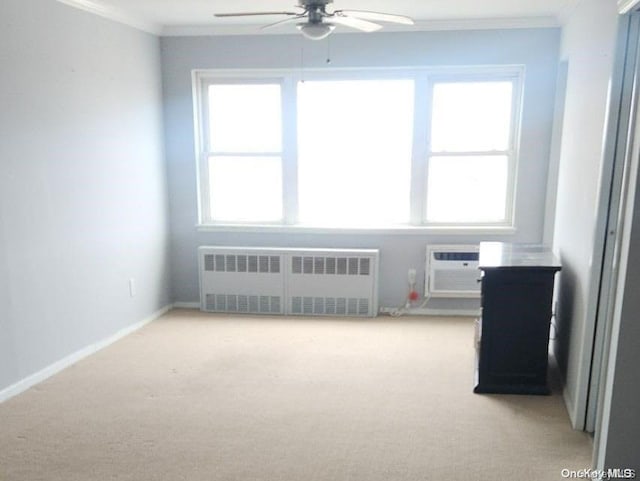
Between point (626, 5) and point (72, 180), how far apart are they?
127 inches

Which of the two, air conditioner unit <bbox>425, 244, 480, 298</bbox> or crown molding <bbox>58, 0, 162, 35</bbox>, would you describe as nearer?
crown molding <bbox>58, 0, 162, 35</bbox>

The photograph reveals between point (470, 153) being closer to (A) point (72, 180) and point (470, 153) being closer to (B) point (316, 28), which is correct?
(B) point (316, 28)

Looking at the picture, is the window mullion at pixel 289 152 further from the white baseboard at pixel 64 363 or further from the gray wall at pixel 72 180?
the white baseboard at pixel 64 363

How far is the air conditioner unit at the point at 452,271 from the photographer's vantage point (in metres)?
4.35

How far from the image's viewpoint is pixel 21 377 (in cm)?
302

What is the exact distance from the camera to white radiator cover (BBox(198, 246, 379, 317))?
4.39 metres

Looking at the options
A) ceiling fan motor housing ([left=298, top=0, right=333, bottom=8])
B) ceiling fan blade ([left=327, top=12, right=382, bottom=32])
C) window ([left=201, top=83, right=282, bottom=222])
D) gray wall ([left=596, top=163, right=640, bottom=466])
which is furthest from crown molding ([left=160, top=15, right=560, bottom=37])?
gray wall ([left=596, top=163, right=640, bottom=466])

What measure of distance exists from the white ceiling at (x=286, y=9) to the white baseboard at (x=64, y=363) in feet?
7.63

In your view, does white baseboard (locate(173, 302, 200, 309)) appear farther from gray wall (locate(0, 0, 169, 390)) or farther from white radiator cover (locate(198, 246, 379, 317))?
gray wall (locate(0, 0, 169, 390))

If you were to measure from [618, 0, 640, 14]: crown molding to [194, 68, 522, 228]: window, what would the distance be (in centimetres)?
213

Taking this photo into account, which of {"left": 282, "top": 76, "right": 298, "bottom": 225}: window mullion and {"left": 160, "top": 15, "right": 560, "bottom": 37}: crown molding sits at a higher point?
{"left": 160, "top": 15, "right": 560, "bottom": 37}: crown molding

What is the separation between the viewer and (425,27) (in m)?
4.11

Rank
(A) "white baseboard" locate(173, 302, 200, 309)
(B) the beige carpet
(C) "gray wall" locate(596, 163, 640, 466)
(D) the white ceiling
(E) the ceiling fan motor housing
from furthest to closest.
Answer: (A) "white baseboard" locate(173, 302, 200, 309), (D) the white ceiling, (E) the ceiling fan motor housing, (B) the beige carpet, (C) "gray wall" locate(596, 163, 640, 466)

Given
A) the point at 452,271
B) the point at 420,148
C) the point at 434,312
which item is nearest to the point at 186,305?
the point at 434,312
